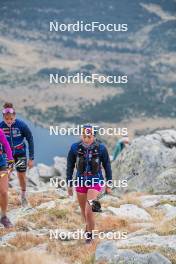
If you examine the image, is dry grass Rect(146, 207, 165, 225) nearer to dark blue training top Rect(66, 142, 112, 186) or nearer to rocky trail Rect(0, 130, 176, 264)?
rocky trail Rect(0, 130, 176, 264)

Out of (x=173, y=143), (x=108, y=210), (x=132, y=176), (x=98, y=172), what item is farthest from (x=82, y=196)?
(x=173, y=143)

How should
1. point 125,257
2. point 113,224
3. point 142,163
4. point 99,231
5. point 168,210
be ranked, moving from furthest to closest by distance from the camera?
point 142,163
point 168,210
point 113,224
point 99,231
point 125,257

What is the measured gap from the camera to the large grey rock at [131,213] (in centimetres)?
1926

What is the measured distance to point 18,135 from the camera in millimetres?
16766

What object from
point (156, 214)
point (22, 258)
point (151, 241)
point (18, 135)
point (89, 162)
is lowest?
point (156, 214)

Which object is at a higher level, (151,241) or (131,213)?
(151,241)

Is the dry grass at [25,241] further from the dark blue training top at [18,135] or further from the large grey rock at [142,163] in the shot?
the large grey rock at [142,163]

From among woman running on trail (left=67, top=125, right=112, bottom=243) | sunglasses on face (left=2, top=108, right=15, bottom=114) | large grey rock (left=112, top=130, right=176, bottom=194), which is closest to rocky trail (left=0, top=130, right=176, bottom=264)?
woman running on trail (left=67, top=125, right=112, bottom=243)

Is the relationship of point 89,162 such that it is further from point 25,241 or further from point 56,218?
point 56,218

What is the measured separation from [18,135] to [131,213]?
5.48 m

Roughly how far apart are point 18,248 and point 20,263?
2443 mm

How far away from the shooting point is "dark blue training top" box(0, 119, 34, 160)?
16.6 meters

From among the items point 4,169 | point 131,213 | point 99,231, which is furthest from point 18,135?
point 131,213

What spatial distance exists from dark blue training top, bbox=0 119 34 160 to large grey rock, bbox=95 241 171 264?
5.40 m
